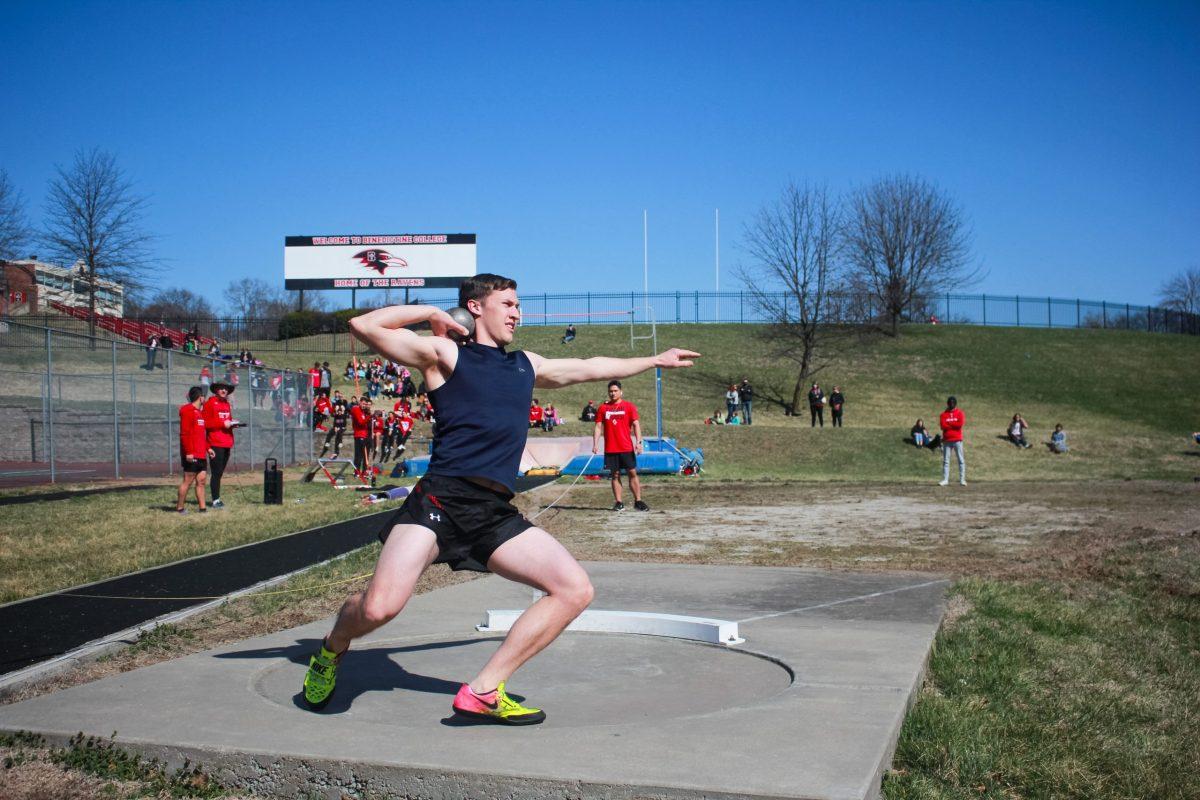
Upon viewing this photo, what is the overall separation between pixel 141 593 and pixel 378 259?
151 feet

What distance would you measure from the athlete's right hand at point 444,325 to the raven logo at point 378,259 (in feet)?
162

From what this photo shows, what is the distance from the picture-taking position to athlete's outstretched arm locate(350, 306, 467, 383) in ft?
14.8

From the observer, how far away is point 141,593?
8.91 metres

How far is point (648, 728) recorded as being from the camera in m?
4.45

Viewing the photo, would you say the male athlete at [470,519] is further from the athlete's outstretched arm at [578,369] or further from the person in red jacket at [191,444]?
the person in red jacket at [191,444]

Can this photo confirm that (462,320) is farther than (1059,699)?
No

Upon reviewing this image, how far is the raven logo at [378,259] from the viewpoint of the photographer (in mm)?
53188

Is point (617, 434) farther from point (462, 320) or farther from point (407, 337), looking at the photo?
point (407, 337)

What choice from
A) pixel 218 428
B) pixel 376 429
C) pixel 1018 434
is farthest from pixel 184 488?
pixel 1018 434

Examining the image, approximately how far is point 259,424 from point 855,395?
30.0m

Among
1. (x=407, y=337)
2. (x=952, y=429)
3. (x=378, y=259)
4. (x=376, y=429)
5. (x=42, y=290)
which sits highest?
(x=378, y=259)

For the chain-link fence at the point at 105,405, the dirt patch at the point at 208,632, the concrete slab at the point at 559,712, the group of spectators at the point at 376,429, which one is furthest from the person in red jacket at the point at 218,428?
the concrete slab at the point at 559,712

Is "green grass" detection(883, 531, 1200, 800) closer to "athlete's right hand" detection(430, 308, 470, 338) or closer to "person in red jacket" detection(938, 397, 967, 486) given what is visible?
"athlete's right hand" detection(430, 308, 470, 338)

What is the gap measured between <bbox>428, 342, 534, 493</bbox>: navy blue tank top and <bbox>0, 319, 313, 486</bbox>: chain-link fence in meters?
16.7
